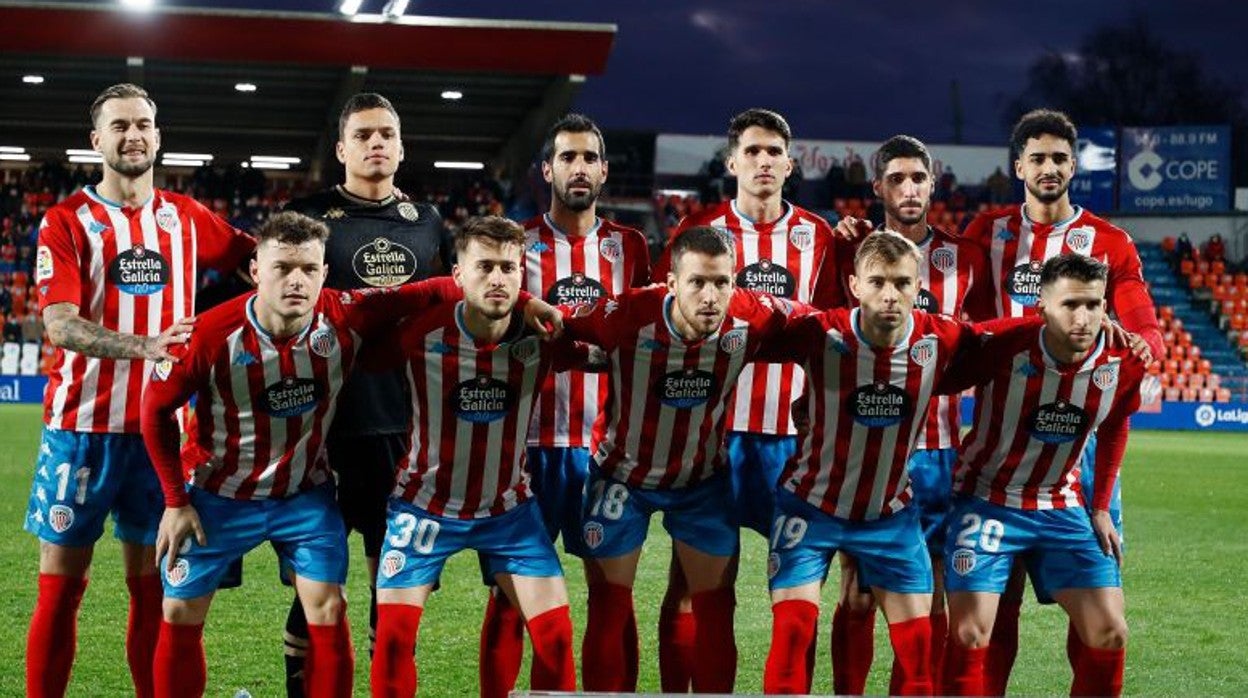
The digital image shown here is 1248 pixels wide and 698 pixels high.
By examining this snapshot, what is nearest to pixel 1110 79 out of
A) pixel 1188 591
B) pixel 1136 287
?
pixel 1188 591

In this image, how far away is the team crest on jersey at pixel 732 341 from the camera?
4090mm

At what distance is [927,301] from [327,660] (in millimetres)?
2172

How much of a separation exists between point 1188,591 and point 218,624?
187 inches

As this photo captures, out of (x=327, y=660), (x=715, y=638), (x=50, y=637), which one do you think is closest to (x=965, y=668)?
(x=715, y=638)

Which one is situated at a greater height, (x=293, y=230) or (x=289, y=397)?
(x=293, y=230)

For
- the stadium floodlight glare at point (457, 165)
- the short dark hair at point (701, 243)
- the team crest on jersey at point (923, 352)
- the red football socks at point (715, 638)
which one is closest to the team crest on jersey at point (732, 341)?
the short dark hair at point (701, 243)

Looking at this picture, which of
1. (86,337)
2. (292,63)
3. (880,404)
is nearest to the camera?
(86,337)

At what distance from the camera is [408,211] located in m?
4.42

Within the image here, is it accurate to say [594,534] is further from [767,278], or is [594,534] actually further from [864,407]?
[767,278]

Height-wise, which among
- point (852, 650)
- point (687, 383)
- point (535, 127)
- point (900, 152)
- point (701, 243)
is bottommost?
point (852, 650)

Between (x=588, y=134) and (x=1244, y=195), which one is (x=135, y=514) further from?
(x=1244, y=195)

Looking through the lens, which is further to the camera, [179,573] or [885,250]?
[885,250]

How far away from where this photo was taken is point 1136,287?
455 cm

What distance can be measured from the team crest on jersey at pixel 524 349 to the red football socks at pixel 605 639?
718mm
